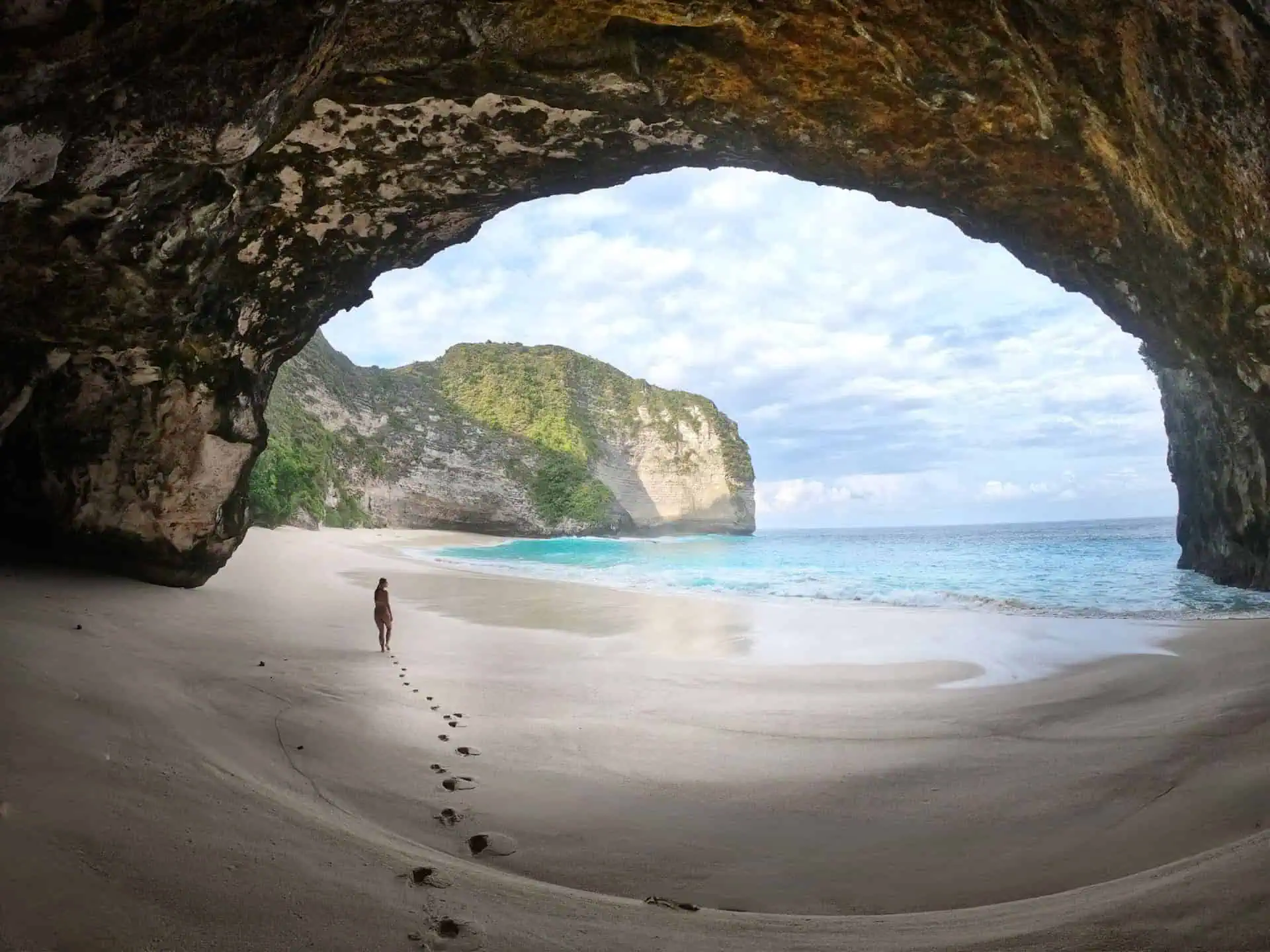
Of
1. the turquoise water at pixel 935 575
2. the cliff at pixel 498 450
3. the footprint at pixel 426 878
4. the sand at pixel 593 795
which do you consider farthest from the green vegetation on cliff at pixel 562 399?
the footprint at pixel 426 878

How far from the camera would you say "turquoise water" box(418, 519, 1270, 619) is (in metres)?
12.2

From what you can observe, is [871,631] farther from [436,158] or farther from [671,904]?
[436,158]

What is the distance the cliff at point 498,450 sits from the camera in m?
40.2

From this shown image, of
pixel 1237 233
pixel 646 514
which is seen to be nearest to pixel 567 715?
pixel 1237 233

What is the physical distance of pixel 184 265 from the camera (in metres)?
6.20

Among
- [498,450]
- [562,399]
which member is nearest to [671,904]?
[498,450]

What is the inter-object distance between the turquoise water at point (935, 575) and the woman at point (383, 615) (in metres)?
9.06

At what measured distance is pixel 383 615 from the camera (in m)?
7.64

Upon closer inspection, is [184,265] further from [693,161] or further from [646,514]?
[646,514]

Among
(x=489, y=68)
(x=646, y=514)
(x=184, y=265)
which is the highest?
(x=489, y=68)

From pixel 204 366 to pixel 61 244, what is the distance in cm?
228

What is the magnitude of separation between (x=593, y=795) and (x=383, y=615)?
4.78m

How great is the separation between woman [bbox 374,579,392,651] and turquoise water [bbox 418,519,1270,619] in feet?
29.7

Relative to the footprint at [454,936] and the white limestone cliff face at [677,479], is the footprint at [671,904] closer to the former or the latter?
the footprint at [454,936]
